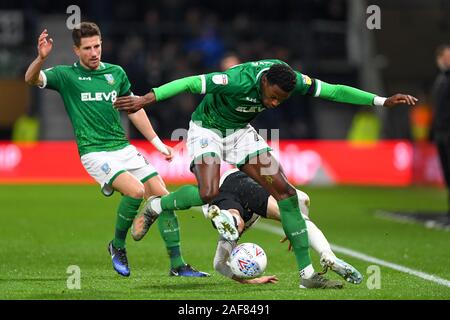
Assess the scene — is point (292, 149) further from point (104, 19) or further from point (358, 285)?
point (358, 285)

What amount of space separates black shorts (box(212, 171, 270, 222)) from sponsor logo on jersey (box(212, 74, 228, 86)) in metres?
1.31

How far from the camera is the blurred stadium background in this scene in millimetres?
24891

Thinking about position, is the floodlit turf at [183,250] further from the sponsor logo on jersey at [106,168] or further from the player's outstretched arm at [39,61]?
the player's outstretched arm at [39,61]

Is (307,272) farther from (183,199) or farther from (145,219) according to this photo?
(145,219)

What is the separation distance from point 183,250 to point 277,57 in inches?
559

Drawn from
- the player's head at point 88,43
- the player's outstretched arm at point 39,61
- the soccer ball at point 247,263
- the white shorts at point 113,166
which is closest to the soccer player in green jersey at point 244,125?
the soccer ball at point 247,263

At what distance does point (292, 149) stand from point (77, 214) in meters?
8.37

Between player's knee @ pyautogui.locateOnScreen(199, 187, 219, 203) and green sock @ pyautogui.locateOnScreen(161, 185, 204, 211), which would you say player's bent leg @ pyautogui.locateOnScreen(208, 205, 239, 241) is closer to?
player's knee @ pyautogui.locateOnScreen(199, 187, 219, 203)

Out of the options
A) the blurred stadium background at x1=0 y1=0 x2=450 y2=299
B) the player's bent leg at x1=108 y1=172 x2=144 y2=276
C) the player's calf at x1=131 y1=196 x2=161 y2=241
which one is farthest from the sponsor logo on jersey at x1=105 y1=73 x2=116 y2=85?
the blurred stadium background at x1=0 y1=0 x2=450 y2=299

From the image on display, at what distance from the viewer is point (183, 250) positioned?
1264 cm

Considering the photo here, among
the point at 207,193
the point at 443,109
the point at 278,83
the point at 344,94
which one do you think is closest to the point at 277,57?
the point at 443,109

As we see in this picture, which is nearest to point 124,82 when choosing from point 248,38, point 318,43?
point 248,38

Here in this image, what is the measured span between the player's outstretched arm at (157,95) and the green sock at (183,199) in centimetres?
107

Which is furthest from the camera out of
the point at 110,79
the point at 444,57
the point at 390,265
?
the point at 444,57
